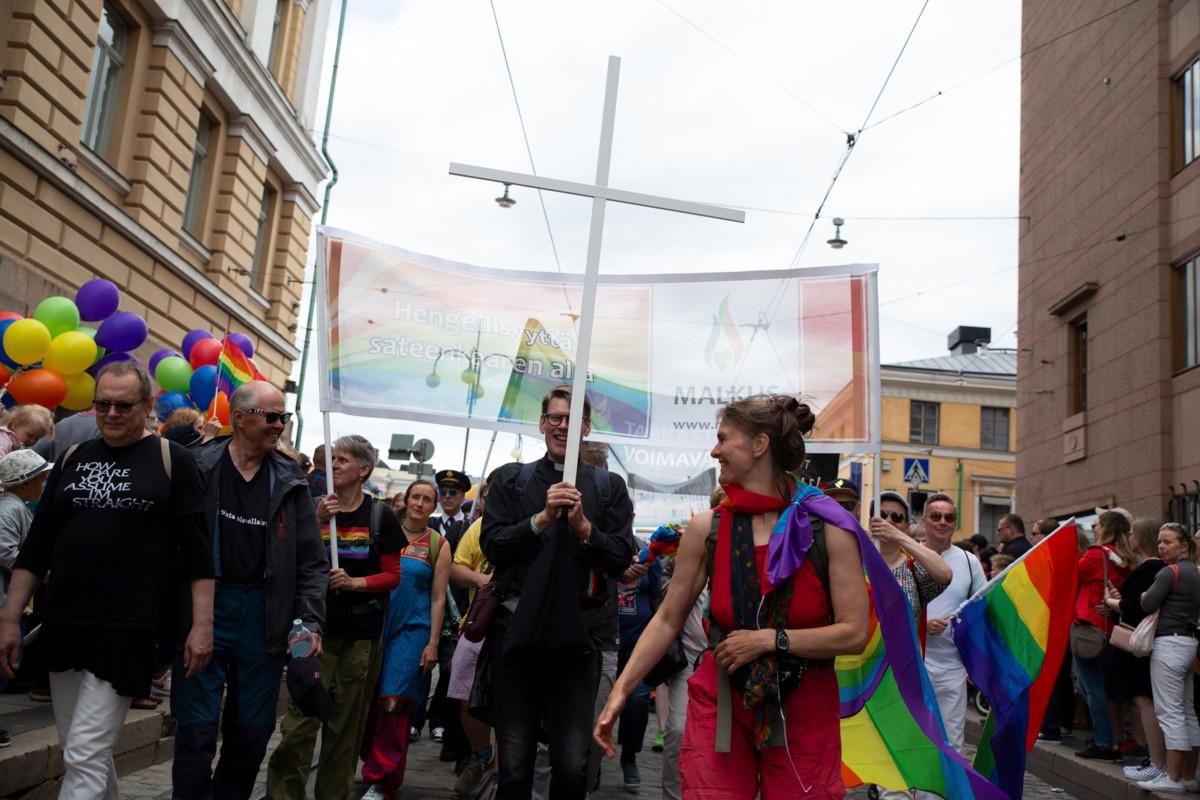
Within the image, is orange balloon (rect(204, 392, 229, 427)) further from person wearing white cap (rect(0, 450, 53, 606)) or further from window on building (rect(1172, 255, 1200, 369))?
window on building (rect(1172, 255, 1200, 369))

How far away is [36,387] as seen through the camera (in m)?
10.2

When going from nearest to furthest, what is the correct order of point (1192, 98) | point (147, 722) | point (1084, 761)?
point (147, 722) < point (1084, 761) < point (1192, 98)

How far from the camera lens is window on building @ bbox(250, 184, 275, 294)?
2384 cm

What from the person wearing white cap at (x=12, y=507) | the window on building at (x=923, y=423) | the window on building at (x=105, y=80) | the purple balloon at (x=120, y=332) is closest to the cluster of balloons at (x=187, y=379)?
the purple balloon at (x=120, y=332)

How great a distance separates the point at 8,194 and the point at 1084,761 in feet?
41.2

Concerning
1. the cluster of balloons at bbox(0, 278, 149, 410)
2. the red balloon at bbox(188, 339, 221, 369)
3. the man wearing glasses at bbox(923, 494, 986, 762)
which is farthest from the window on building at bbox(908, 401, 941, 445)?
the man wearing glasses at bbox(923, 494, 986, 762)

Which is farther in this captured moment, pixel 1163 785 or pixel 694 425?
pixel 1163 785

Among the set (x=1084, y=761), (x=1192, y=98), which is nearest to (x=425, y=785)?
(x=1084, y=761)

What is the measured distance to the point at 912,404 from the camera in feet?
176

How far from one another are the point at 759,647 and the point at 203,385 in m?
9.54

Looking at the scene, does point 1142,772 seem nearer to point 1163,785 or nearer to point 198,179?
point 1163,785

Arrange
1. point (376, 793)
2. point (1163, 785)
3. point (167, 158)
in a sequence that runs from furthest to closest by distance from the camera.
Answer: point (167, 158) → point (1163, 785) → point (376, 793)

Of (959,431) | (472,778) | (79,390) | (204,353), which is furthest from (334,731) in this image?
(959,431)

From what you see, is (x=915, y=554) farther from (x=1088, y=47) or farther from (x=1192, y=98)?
(x=1088, y=47)
